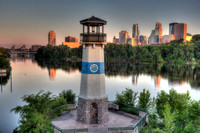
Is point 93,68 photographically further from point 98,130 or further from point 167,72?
point 167,72

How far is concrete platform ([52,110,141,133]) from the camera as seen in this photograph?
15.7 metres

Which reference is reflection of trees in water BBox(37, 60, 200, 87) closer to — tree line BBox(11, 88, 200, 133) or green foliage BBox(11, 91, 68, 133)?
tree line BBox(11, 88, 200, 133)

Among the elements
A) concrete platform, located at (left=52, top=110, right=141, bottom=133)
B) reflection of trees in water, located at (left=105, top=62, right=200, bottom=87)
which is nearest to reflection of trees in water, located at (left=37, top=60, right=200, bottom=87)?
reflection of trees in water, located at (left=105, top=62, right=200, bottom=87)

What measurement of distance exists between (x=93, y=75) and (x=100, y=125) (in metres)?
4.84

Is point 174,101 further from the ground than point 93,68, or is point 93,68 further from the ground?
point 93,68

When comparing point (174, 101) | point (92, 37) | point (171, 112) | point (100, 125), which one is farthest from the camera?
point (174, 101)

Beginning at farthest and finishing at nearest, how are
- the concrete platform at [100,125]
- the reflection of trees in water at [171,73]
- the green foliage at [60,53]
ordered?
1. the green foliage at [60,53]
2. the reflection of trees in water at [171,73]
3. the concrete platform at [100,125]

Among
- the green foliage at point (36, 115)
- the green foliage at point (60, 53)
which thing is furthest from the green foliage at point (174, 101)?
the green foliage at point (60, 53)

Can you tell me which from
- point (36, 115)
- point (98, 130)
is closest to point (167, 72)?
point (98, 130)

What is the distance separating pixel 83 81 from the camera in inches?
645

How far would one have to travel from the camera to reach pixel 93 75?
16.1 m

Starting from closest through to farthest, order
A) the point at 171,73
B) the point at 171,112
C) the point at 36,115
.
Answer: the point at 36,115, the point at 171,112, the point at 171,73

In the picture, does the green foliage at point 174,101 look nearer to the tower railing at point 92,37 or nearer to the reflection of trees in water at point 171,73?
the tower railing at point 92,37

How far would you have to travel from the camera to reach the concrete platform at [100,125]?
15.7m
